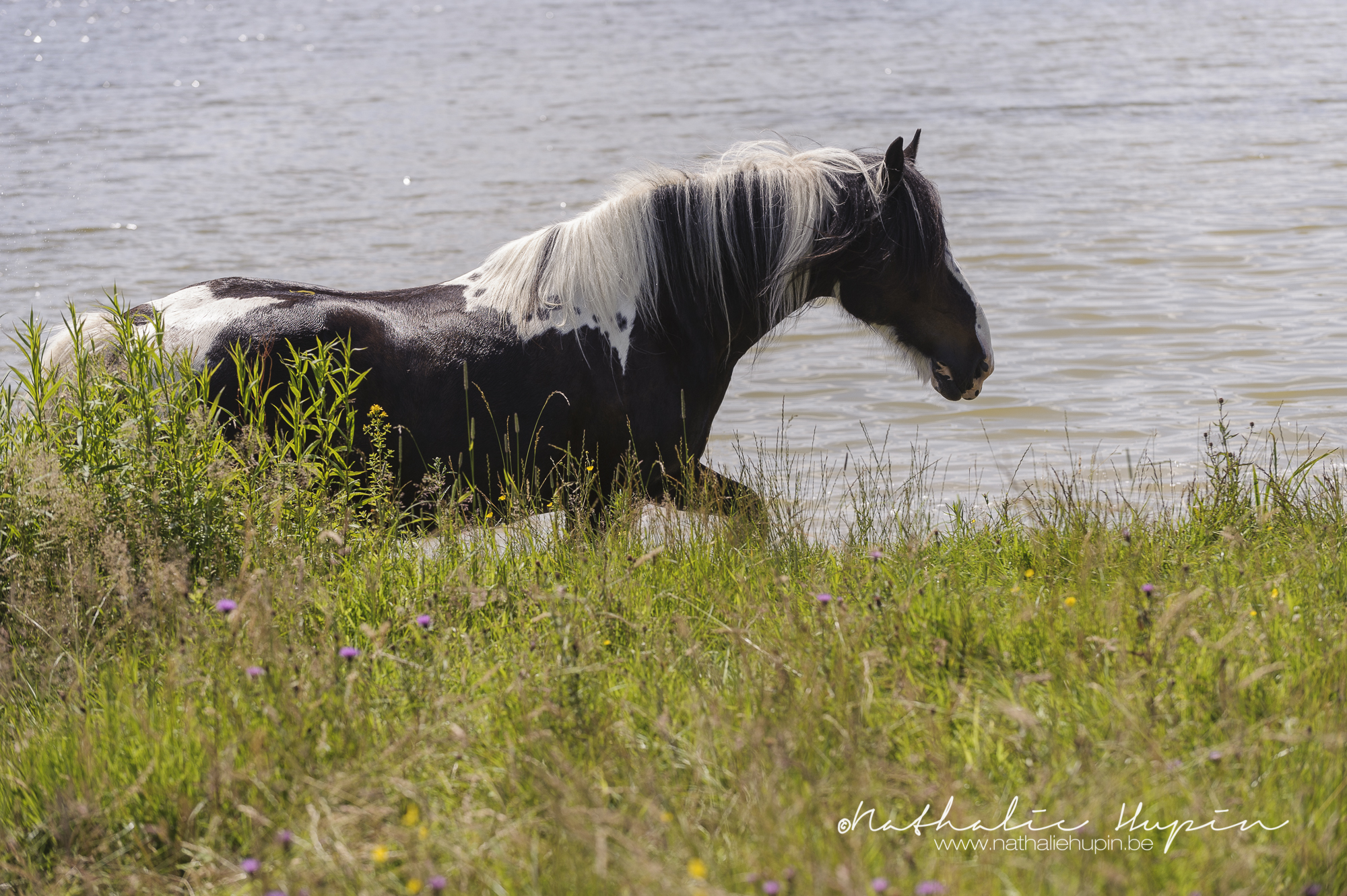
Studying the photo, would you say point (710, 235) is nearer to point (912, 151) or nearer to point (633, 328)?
point (633, 328)

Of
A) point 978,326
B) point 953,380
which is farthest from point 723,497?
point 978,326

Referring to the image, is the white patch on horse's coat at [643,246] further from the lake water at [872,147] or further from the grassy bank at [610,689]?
the grassy bank at [610,689]

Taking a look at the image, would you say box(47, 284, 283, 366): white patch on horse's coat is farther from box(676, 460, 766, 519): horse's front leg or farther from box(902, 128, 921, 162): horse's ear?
box(902, 128, 921, 162): horse's ear

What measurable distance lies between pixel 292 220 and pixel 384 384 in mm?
10585

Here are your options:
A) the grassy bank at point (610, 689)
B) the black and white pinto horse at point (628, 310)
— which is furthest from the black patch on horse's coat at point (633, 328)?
the grassy bank at point (610, 689)

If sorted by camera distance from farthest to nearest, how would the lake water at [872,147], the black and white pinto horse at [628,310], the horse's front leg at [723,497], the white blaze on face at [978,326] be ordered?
the lake water at [872,147] → the white blaze on face at [978,326] → the black and white pinto horse at [628,310] → the horse's front leg at [723,497]

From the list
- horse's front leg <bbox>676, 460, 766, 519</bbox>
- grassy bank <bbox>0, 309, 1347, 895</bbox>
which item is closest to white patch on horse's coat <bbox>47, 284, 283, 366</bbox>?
grassy bank <bbox>0, 309, 1347, 895</bbox>

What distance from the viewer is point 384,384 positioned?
15.9 ft

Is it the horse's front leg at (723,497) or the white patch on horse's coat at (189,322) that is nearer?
the horse's front leg at (723,497)

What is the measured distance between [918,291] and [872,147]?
41.6 feet

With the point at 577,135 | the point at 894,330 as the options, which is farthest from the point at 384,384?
the point at 577,135

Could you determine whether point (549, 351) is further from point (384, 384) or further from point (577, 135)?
point (577, 135)

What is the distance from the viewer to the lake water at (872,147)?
28.0 feet

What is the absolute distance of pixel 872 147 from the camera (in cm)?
1700
